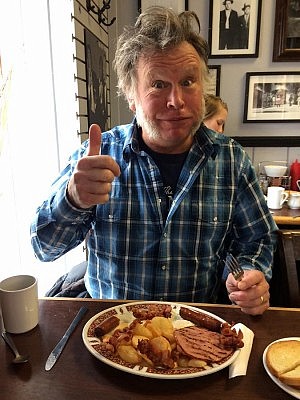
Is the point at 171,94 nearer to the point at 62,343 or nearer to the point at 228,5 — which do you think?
the point at 62,343

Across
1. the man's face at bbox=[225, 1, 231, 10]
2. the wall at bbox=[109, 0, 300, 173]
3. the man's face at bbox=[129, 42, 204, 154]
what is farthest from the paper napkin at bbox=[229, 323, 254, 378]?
the man's face at bbox=[225, 1, 231, 10]

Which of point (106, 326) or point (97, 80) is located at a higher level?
point (97, 80)

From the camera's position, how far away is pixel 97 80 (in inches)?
81.9

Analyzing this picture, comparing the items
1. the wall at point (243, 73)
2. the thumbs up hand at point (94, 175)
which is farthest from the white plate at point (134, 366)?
the wall at point (243, 73)

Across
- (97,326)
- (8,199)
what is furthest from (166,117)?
(8,199)

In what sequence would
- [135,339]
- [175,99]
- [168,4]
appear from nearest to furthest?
[135,339] < [175,99] < [168,4]

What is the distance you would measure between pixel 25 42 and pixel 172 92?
0.83 metres

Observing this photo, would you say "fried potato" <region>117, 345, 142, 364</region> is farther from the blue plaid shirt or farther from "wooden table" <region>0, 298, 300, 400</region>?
the blue plaid shirt

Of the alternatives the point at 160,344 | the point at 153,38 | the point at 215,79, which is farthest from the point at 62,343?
the point at 215,79

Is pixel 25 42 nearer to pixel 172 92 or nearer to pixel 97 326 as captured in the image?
pixel 172 92

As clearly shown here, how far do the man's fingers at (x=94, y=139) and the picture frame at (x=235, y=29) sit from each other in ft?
6.24

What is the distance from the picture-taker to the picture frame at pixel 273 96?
248 cm

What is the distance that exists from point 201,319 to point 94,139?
485mm

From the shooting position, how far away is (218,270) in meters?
1.22
